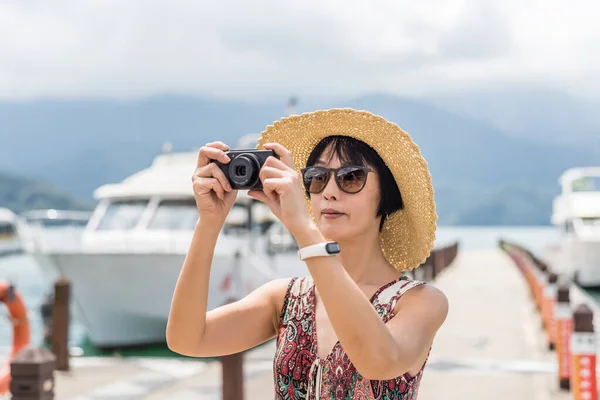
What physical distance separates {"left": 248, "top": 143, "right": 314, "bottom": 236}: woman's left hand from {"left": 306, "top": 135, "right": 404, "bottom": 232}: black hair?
0.45 m

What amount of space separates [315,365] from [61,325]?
30.5 feet

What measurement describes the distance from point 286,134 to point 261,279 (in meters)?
15.0

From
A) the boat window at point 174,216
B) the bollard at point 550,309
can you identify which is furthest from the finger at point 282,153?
the boat window at point 174,216

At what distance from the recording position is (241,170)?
215 cm

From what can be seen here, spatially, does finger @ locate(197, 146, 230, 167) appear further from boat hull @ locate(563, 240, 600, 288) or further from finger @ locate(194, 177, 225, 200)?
boat hull @ locate(563, 240, 600, 288)

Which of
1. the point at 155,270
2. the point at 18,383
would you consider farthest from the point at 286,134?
the point at 155,270

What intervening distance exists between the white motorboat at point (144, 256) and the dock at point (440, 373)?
225 centimetres

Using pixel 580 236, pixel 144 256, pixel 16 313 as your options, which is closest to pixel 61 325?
pixel 16 313

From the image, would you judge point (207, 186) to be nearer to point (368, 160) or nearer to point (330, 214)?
point (330, 214)

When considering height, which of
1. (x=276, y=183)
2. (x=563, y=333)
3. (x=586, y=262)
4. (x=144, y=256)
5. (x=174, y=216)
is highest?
(x=276, y=183)

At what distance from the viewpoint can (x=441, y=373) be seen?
10484 mm

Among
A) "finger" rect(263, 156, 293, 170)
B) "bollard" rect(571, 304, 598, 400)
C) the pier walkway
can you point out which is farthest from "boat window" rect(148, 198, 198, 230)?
"finger" rect(263, 156, 293, 170)

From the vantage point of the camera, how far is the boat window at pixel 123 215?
1728 cm

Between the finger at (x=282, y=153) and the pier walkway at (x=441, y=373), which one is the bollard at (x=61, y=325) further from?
the finger at (x=282, y=153)
